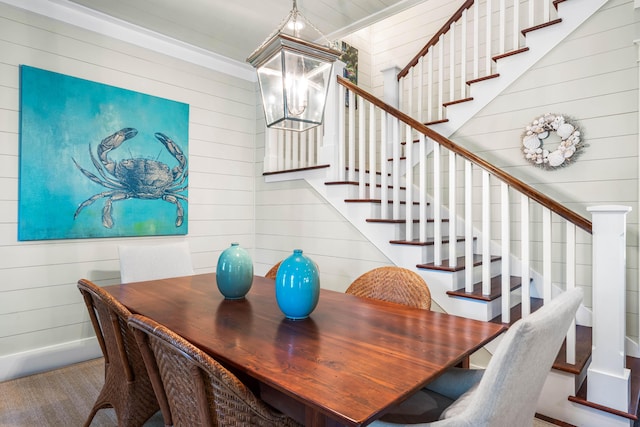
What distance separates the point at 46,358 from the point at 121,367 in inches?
61.1

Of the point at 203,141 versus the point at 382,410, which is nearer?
the point at 382,410

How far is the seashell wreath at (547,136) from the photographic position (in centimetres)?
277

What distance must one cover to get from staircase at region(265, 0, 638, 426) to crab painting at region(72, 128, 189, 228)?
94 centimetres

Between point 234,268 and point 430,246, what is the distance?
4.98 ft

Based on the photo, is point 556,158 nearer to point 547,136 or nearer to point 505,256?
point 547,136

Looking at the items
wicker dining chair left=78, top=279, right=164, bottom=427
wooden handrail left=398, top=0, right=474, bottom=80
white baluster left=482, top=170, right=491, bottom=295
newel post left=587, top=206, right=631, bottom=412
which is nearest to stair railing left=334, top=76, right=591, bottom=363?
white baluster left=482, top=170, right=491, bottom=295

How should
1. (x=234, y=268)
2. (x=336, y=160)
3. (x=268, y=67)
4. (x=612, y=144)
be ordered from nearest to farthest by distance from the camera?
1. (x=268, y=67)
2. (x=234, y=268)
3. (x=612, y=144)
4. (x=336, y=160)

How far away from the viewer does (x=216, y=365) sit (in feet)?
3.24

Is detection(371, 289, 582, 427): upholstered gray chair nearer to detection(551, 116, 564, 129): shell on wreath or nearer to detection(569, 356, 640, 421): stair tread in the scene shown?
detection(569, 356, 640, 421): stair tread

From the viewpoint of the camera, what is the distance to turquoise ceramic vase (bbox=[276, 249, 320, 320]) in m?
1.55

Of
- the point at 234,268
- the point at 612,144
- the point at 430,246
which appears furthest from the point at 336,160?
the point at 612,144

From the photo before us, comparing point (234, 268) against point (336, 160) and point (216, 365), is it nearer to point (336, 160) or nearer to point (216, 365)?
point (216, 365)

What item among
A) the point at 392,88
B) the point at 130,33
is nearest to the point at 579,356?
the point at 392,88

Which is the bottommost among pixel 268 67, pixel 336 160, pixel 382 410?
pixel 382 410
